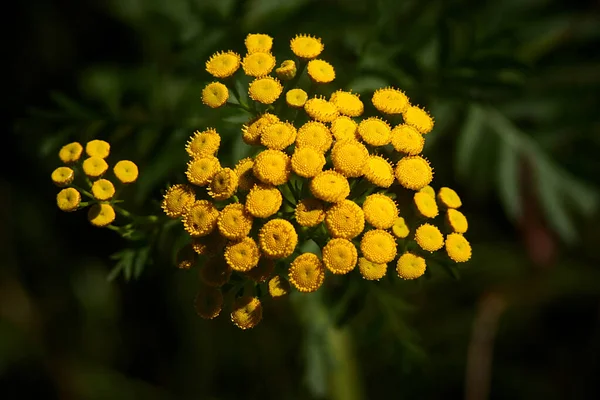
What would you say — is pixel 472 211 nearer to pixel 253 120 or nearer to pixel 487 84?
pixel 487 84

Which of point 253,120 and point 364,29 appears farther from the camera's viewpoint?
point 364,29

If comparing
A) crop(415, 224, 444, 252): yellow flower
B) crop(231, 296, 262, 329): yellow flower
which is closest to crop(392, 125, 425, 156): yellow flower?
crop(415, 224, 444, 252): yellow flower

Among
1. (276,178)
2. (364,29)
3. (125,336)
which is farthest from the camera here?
(125,336)

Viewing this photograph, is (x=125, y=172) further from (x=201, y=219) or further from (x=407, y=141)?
(x=407, y=141)

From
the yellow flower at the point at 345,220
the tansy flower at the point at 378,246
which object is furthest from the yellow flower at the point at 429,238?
the yellow flower at the point at 345,220

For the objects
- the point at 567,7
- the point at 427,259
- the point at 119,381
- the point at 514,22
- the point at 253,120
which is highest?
the point at 567,7

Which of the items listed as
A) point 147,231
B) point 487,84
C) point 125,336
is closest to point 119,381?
point 125,336
